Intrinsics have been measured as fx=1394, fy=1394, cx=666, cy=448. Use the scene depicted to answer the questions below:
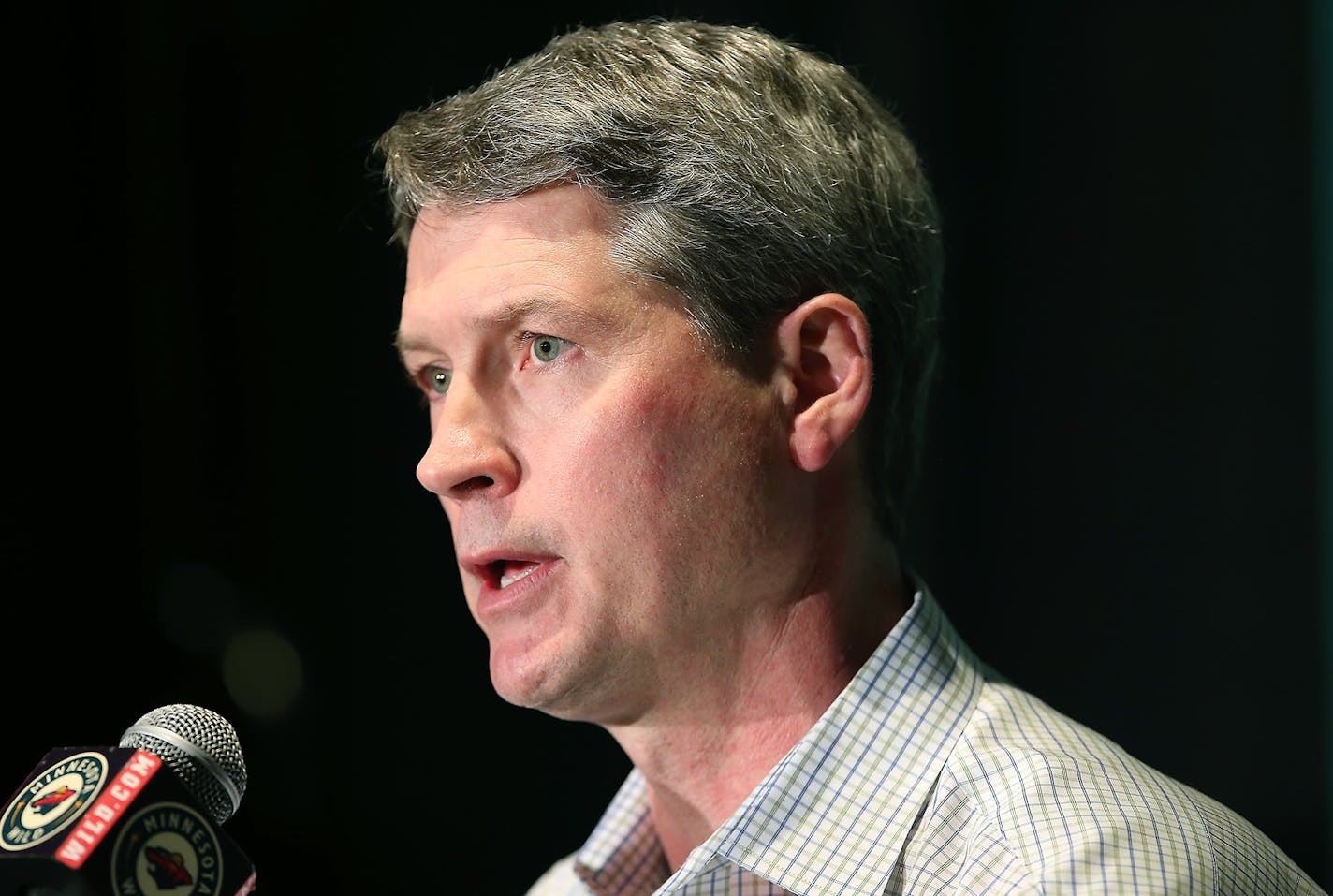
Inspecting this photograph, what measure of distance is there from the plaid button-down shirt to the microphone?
0.65 m

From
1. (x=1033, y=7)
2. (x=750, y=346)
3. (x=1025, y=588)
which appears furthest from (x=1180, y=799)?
(x=1033, y=7)

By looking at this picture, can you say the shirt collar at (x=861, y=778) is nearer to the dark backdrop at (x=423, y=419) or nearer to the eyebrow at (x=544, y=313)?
the eyebrow at (x=544, y=313)

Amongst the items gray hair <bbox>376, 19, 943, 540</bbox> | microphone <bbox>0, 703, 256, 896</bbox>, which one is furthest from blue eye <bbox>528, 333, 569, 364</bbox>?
microphone <bbox>0, 703, 256, 896</bbox>

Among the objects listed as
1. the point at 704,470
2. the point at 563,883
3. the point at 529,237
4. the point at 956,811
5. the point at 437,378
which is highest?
the point at 529,237

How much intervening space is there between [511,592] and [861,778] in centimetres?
45

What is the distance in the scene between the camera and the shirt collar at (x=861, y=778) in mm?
1507

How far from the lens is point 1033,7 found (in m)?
3.07

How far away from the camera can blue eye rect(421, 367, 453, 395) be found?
5.65 feet

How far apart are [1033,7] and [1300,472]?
115cm

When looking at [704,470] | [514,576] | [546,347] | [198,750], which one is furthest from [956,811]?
[198,750]

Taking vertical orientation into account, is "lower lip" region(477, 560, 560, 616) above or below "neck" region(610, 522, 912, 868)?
above

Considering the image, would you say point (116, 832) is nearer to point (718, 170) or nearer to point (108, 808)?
point (108, 808)

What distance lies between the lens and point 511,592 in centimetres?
161

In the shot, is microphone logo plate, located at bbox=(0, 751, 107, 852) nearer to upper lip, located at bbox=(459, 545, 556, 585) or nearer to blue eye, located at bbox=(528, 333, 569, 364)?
upper lip, located at bbox=(459, 545, 556, 585)
